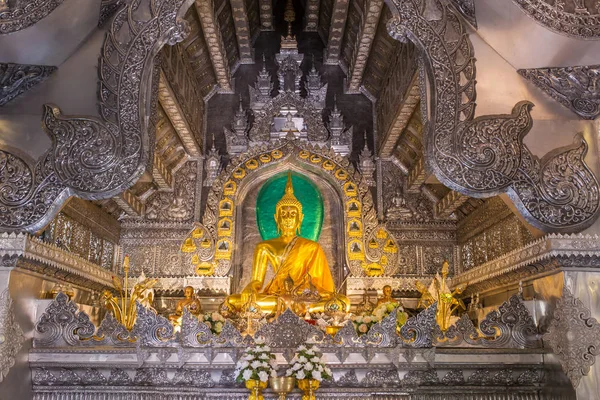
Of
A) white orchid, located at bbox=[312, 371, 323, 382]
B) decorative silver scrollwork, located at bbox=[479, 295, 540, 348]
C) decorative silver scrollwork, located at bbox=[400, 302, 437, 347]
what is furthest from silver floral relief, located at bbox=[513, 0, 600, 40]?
white orchid, located at bbox=[312, 371, 323, 382]

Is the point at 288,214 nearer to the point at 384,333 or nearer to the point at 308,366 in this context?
the point at 384,333

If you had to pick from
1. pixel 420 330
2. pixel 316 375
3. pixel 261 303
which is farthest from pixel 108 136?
pixel 420 330

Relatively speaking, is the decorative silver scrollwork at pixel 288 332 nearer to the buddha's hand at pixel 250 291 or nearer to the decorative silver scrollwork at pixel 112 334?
the decorative silver scrollwork at pixel 112 334

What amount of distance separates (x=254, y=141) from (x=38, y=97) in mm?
3949

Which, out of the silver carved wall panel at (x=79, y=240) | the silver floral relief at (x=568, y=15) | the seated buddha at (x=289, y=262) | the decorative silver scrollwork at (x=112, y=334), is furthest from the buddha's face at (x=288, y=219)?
the silver floral relief at (x=568, y=15)

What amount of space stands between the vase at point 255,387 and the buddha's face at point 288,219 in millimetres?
3969

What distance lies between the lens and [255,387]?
16.2ft

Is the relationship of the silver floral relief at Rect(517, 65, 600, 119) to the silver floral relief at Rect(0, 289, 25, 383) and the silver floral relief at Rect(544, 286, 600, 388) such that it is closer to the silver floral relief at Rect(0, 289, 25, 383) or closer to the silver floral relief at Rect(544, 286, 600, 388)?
the silver floral relief at Rect(544, 286, 600, 388)

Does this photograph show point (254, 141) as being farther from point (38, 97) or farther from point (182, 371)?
point (182, 371)

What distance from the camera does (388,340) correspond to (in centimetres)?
535

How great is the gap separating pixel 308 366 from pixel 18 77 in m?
3.83

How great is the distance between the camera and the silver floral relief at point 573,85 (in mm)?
5648

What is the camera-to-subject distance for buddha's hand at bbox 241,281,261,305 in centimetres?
716

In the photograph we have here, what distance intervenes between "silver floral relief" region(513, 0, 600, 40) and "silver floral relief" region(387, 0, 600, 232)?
2.79 ft
